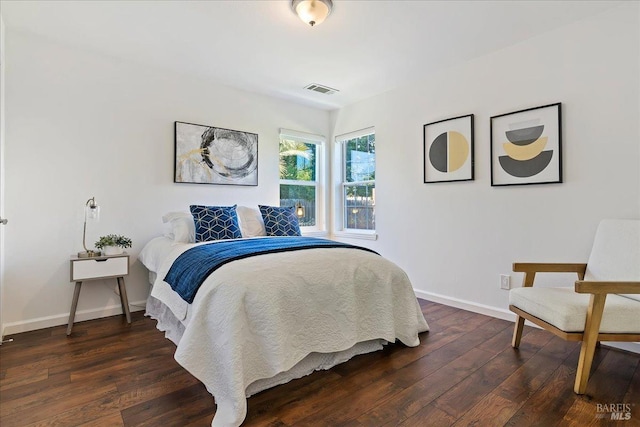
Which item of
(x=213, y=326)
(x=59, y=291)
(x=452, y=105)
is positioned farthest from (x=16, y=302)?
(x=452, y=105)

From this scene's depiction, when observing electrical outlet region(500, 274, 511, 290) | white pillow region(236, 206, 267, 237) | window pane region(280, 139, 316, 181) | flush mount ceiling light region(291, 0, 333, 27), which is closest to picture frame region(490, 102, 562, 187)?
electrical outlet region(500, 274, 511, 290)

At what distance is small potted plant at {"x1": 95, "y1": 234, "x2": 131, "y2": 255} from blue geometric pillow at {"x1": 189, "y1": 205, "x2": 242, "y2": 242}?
2.10 ft

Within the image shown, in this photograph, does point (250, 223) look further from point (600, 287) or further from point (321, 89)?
point (600, 287)

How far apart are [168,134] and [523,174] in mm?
3396

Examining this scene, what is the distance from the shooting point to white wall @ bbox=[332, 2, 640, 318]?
7.63 feet

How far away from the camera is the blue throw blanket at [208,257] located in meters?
1.93

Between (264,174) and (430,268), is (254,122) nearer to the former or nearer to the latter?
(264,174)

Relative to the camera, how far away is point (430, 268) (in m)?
3.52

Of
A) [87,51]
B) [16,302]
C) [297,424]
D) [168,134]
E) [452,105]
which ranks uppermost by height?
[87,51]

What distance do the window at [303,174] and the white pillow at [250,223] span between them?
2.92 feet

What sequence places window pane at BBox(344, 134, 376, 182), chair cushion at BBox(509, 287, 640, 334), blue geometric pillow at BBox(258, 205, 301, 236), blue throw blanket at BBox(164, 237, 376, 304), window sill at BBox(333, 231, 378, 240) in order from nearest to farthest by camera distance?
1. chair cushion at BBox(509, 287, 640, 334)
2. blue throw blanket at BBox(164, 237, 376, 304)
3. blue geometric pillow at BBox(258, 205, 301, 236)
4. window sill at BBox(333, 231, 378, 240)
5. window pane at BBox(344, 134, 376, 182)

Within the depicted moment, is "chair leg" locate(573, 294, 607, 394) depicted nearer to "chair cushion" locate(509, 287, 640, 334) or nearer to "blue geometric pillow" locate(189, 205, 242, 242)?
"chair cushion" locate(509, 287, 640, 334)

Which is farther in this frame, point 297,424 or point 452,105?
point 452,105

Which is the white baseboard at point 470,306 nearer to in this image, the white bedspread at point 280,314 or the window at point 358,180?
the white bedspread at point 280,314
